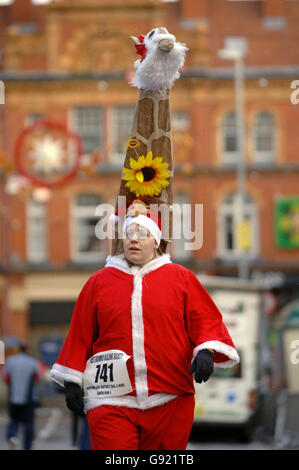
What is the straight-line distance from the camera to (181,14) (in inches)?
1416

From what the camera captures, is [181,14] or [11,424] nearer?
[11,424]

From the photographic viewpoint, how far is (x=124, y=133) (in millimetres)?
34719

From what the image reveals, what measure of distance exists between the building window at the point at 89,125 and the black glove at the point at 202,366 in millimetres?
29914

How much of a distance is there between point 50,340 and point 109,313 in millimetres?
28410

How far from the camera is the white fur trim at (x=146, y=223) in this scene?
6.04m

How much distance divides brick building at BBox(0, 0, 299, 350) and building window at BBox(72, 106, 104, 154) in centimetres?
3

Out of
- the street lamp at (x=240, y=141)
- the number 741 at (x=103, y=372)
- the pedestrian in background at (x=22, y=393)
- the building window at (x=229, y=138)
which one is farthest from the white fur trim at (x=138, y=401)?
the building window at (x=229, y=138)

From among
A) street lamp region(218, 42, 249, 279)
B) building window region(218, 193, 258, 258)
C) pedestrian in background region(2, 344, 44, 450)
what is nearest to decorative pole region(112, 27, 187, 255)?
pedestrian in background region(2, 344, 44, 450)

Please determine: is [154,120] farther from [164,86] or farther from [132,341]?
[132,341]

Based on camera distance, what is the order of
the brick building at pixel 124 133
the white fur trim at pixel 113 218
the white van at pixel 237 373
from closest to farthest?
the white fur trim at pixel 113 218, the white van at pixel 237 373, the brick building at pixel 124 133

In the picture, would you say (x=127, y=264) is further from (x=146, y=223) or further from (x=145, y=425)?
(x=145, y=425)

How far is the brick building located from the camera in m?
34.8

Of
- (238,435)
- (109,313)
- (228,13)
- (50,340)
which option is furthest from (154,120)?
(228,13)

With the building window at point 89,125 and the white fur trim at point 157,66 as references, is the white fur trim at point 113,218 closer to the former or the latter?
the white fur trim at point 157,66
